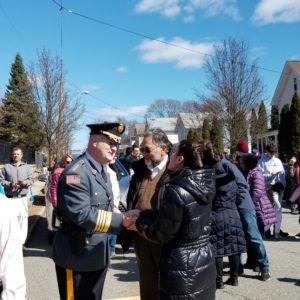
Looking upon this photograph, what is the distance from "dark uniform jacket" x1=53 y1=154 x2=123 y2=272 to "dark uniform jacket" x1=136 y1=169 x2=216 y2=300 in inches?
11.5

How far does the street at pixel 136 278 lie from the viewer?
5.54 m

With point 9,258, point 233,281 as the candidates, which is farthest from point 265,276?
point 9,258

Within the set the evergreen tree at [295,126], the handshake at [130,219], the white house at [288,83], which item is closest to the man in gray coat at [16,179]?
the handshake at [130,219]

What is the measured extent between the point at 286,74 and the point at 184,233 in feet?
146

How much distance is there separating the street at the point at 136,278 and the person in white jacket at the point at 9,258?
137 inches

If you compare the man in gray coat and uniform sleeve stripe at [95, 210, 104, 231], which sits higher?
the man in gray coat

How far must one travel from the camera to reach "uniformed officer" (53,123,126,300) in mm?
3018

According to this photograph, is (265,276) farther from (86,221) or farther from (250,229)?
(86,221)

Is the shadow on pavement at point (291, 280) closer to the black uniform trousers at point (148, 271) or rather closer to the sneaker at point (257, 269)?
the sneaker at point (257, 269)

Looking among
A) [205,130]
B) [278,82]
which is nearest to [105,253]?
[205,130]

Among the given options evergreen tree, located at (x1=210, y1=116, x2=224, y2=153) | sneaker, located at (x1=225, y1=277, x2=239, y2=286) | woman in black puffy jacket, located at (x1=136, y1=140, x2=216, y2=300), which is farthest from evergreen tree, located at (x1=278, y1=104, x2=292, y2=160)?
woman in black puffy jacket, located at (x1=136, y1=140, x2=216, y2=300)

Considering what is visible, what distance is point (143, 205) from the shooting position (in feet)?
13.5

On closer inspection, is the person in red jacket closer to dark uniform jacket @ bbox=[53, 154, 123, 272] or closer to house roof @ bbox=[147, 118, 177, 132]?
dark uniform jacket @ bbox=[53, 154, 123, 272]

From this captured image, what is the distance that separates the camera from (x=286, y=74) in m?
44.8
